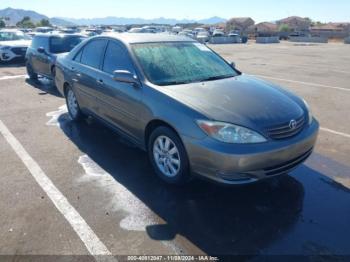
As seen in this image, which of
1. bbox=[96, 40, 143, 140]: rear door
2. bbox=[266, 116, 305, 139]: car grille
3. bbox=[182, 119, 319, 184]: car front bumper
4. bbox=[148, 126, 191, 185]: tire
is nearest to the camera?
bbox=[182, 119, 319, 184]: car front bumper

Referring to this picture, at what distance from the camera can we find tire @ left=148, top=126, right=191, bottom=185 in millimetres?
3699

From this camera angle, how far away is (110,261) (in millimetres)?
2842

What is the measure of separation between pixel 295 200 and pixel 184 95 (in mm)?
1683

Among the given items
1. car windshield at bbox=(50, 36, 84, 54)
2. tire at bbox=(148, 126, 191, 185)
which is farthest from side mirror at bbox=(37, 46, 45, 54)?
tire at bbox=(148, 126, 191, 185)

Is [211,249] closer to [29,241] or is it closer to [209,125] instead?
[209,125]

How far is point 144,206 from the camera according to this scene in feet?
12.0

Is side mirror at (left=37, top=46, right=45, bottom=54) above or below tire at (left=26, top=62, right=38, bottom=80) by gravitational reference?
above

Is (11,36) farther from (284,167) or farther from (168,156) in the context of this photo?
(284,167)

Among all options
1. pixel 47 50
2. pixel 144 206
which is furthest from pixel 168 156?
pixel 47 50

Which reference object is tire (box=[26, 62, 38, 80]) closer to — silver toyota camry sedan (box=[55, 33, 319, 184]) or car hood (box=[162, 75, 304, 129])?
silver toyota camry sedan (box=[55, 33, 319, 184])

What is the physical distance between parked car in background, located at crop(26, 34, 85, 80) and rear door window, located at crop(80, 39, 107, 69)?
14.4 feet

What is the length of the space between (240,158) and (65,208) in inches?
75.2

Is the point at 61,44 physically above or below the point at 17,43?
above

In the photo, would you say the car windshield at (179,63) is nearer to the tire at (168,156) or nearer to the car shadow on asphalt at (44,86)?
the tire at (168,156)
